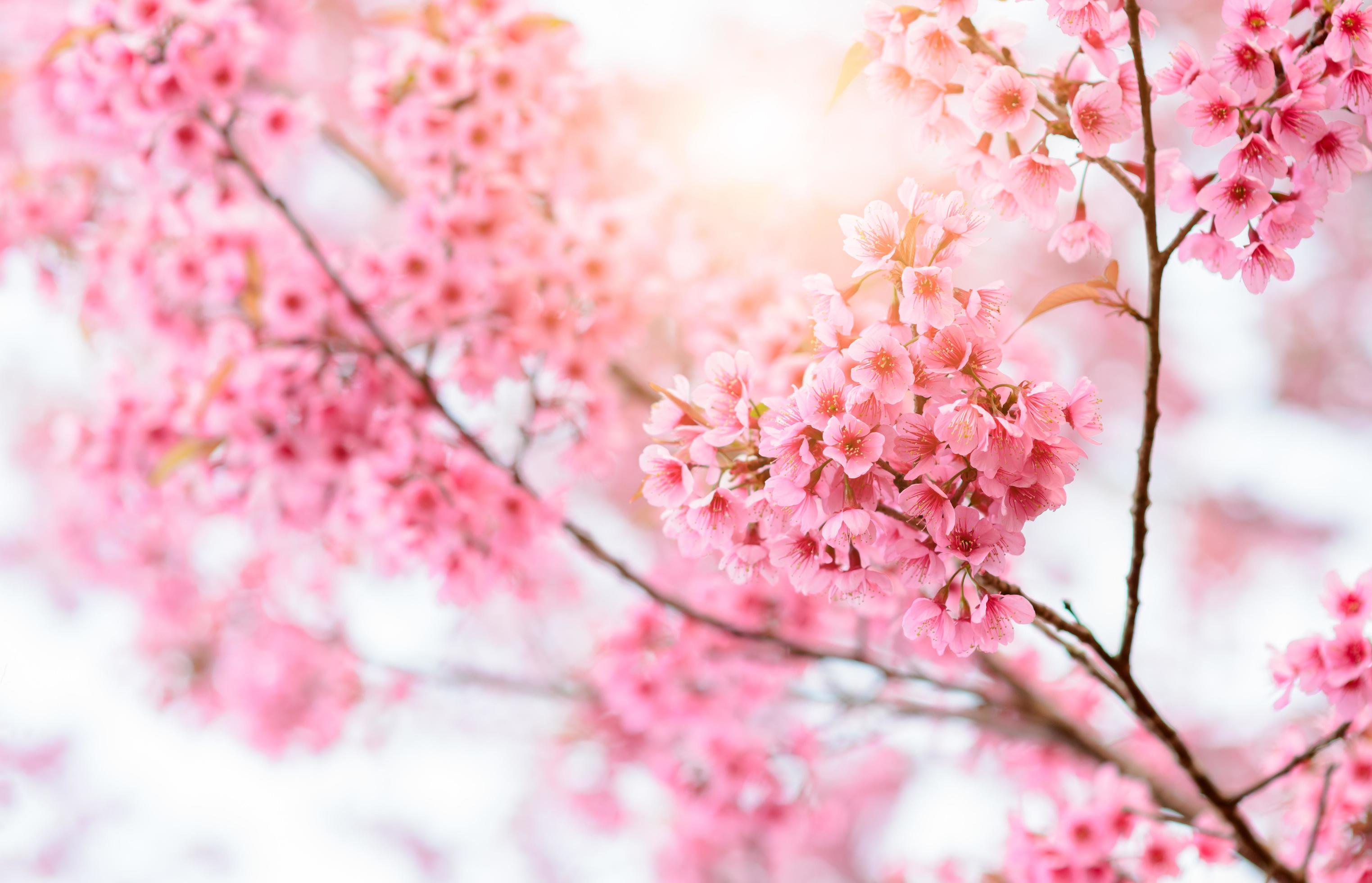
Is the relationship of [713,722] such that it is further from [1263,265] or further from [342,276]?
[1263,265]

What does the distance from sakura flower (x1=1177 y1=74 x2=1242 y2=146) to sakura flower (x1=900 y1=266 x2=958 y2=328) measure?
300 mm

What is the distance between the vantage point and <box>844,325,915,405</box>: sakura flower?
26.0 inches

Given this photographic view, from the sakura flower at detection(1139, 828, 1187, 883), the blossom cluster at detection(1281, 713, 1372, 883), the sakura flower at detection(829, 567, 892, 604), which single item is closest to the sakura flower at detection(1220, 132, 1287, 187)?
the sakura flower at detection(829, 567, 892, 604)

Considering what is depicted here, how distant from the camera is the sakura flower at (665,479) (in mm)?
764

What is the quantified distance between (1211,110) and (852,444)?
0.45m

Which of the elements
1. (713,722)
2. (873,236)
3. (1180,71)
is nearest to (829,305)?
(873,236)

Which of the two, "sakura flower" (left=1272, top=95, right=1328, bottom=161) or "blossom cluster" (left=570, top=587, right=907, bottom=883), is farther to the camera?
"blossom cluster" (left=570, top=587, right=907, bottom=883)

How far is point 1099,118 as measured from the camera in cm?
77

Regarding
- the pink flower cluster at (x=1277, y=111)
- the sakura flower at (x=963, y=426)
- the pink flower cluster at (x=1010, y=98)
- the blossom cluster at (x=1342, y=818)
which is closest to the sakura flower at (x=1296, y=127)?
the pink flower cluster at (x=1277, y=111)

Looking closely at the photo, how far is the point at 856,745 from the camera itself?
1708 millimetres

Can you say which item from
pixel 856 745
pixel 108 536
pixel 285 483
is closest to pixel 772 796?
pixel 856 745

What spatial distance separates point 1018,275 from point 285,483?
3.63m

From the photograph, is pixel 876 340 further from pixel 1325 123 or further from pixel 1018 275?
pixel 1018 275

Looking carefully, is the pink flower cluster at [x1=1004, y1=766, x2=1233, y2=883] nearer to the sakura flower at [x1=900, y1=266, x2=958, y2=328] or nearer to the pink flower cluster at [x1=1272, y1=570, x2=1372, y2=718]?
the pink flower cluster at [x1=1272, y1=570, x2=1372, y2=718]
